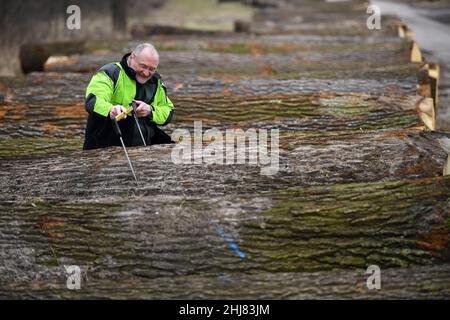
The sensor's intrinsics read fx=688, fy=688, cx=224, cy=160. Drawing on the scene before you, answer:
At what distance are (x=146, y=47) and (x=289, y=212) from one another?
6.83 ft

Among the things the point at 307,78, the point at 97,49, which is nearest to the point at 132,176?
the point at 307,78

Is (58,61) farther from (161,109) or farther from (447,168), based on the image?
(447,168)

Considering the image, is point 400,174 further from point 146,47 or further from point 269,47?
point 269,47

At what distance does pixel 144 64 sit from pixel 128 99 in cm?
46

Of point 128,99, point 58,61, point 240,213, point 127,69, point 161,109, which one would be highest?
point 127,69

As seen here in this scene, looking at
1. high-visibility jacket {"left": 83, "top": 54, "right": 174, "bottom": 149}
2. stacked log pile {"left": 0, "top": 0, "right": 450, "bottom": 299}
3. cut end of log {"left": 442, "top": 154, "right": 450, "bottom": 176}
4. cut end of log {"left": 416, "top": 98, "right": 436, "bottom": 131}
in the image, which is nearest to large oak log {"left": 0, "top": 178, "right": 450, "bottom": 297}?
stacked log pile {"left": 0, "top": 0, "right": 450, "bottom": 299}

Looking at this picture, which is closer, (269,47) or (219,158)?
(219,158)

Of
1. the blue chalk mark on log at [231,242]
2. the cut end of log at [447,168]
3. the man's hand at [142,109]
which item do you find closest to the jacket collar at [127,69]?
the man's hand at [142,109]

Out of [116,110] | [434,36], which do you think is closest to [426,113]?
[116,110]

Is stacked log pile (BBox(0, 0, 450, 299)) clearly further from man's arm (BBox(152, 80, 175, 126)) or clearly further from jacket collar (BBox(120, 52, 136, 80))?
jacket collar (BBox(120, 52, 136, 80))

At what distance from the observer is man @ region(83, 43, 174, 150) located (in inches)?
243

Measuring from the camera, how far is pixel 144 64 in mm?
6191
